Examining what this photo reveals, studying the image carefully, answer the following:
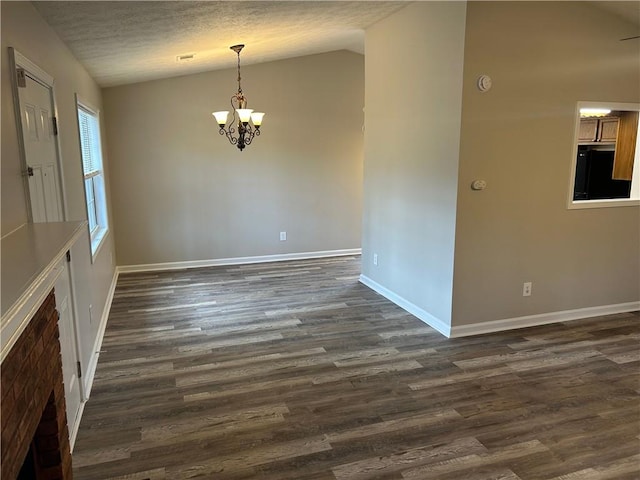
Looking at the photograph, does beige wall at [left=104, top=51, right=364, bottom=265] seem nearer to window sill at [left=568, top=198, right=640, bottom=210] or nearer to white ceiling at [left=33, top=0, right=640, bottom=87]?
white ceiling at [left=33, top=0, right=640, bottom=87]

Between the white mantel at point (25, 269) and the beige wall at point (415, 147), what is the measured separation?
2747 mm

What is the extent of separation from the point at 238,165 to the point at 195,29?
2959mm

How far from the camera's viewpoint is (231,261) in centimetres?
645

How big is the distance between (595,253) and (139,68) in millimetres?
4716

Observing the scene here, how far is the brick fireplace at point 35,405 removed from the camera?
→ 1240mm

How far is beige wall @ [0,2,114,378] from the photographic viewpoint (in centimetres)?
194

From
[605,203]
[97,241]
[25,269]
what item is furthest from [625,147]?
[97,241]

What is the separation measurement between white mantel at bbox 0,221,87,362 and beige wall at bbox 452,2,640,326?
9.24 feet

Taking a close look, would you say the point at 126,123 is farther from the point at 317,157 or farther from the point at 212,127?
the point at 317,157

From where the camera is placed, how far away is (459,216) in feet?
12.0

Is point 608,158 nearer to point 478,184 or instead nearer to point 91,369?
point 478,184

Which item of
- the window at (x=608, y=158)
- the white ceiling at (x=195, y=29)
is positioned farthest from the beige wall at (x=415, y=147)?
the window at (x=608, y=158)

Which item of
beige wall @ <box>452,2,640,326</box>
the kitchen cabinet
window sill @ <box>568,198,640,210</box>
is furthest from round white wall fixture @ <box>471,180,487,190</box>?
the kitchen cabinet

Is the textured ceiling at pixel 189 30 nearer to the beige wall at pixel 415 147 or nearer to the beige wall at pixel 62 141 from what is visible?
the beige wall at pixel 62 141
